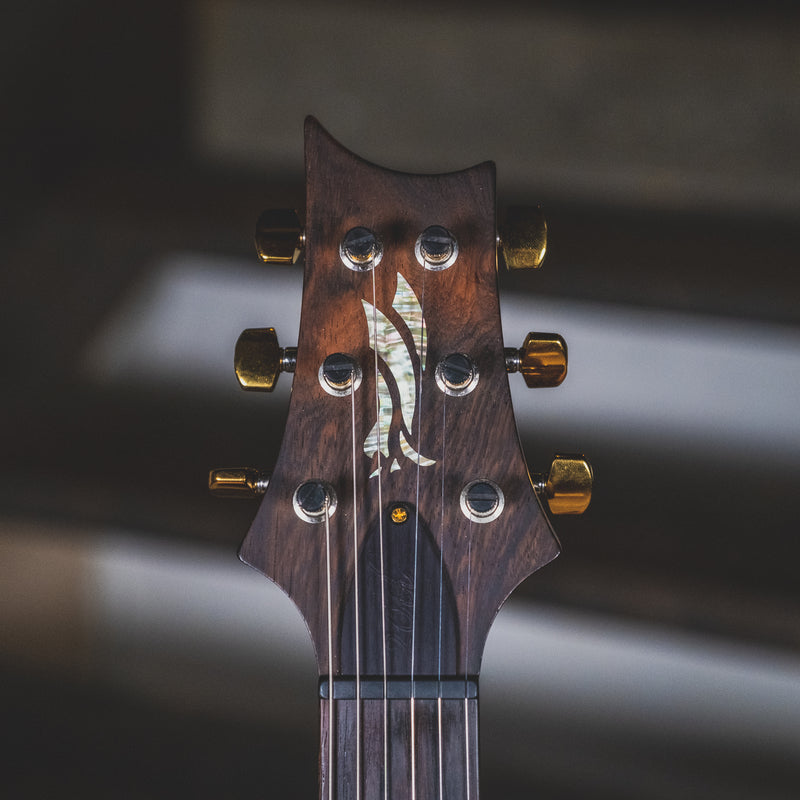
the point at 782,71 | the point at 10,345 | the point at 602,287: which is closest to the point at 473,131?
the point at 602,287

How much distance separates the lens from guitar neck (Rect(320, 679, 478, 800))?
58 centimetres

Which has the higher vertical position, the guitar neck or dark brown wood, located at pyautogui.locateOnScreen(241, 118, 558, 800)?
dark brown wood, located at pyautogui.locateOnScreen(241, 118, 558, 800)

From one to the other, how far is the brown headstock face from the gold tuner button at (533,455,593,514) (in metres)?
0.02

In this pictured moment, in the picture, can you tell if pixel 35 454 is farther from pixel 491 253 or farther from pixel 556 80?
pixel 556 80

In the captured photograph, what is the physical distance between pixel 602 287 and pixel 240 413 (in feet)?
1.83

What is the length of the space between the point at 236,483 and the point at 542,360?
0.27 m

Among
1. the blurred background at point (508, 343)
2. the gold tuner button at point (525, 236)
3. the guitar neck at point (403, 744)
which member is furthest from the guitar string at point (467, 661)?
the blurred background at point (508, 343)

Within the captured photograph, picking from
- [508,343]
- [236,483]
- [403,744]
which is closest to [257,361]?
[236,483]

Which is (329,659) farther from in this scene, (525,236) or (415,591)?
(525,236)

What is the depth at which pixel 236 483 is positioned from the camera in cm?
60

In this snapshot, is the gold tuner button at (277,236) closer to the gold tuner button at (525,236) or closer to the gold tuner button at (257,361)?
the gold tuner button at (257,361)

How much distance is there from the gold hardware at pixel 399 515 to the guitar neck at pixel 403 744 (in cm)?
13

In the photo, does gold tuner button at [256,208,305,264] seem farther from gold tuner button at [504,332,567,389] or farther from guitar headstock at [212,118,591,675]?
gold tuner button at [504,332,567,389]

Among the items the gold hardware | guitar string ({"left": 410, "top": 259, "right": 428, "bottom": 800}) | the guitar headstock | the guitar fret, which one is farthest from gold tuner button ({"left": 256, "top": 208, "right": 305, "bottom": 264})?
the guitar fret
